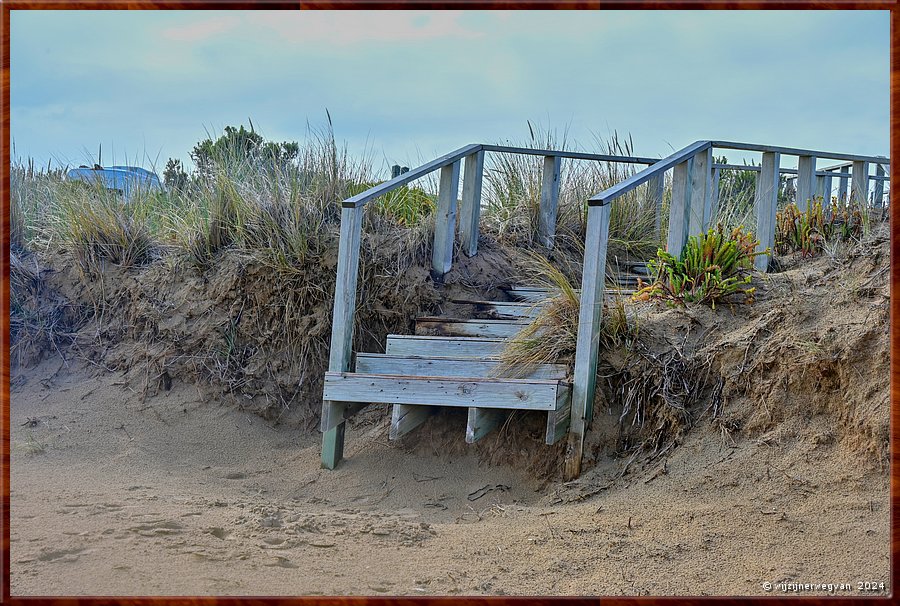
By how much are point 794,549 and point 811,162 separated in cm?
555

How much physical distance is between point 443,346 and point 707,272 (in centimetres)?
187

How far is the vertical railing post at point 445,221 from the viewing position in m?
7.07

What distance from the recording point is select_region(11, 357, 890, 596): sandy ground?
379 cm

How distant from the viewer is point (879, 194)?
1011 cm

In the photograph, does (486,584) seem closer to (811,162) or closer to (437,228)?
(437,228)

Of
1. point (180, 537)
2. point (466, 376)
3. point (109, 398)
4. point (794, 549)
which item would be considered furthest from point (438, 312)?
point (794, 549)

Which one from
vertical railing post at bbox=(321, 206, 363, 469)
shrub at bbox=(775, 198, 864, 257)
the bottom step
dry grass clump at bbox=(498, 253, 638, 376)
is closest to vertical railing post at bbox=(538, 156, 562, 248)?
shrub at bbox=(775, 198, 864, 257)

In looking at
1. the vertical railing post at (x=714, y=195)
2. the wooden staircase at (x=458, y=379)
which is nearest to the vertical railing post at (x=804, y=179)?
the vertical railing post at (x=714, y=195)

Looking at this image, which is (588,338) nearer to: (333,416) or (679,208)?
(679,208)

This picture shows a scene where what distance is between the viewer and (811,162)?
8.52 metres

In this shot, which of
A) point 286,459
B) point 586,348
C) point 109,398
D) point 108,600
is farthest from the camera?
point 109,398

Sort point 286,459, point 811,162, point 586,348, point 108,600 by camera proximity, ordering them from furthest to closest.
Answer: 1. point 811,162
2. point 286,459
3. point 586,348
4. point 108,600

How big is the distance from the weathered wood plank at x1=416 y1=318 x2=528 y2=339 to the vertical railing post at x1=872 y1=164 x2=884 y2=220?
4.49 meters

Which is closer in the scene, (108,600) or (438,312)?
(108,600)
